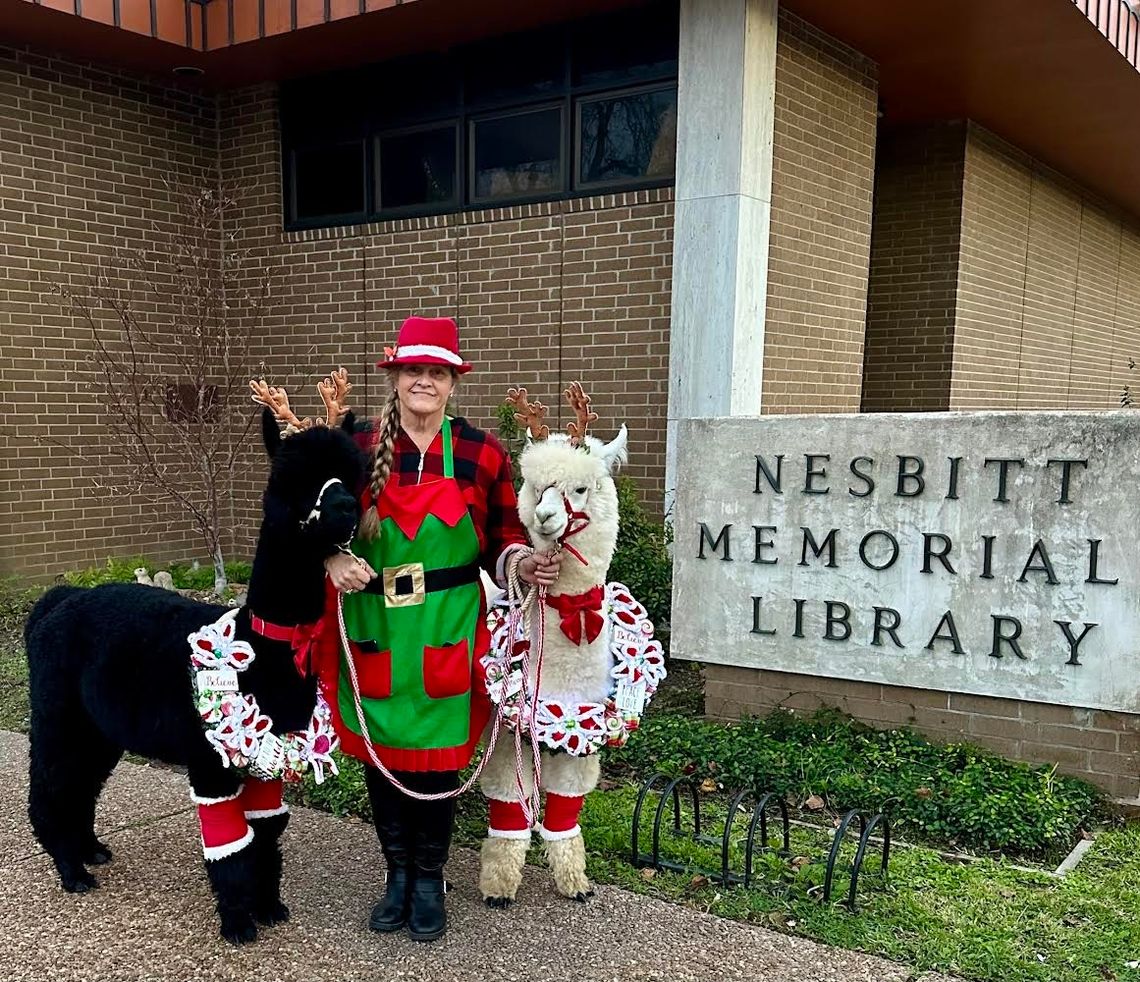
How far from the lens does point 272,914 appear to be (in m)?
3.46

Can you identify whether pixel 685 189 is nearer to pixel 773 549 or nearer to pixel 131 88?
pixel 773 549

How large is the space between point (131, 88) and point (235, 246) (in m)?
1.65

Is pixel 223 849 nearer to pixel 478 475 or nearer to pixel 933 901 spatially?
pixel 478 475

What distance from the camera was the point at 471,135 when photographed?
854 centimetres

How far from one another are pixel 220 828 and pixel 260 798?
18 cm

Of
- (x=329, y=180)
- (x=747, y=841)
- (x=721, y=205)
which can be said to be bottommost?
(x=747, y=841)

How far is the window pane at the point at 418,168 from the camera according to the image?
28.6 feet

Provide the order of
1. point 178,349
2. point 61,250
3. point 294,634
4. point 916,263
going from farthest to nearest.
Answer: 1. point 916,263
2. point 178,349
3. point 61,250
4. point 294,634

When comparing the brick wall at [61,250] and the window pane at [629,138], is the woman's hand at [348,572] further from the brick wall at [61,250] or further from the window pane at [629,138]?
the brick wall at [61,250]

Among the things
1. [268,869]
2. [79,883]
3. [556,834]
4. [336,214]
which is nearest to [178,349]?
[336,214]

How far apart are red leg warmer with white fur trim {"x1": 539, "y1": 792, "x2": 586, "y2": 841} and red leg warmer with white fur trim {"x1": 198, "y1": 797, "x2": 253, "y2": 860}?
1.04 meters

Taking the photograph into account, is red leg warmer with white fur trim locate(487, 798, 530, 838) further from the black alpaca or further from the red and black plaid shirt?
the red and black plaid shirt

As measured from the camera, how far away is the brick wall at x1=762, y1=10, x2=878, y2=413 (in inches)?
296

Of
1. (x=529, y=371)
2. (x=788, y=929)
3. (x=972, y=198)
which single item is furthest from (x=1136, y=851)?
(x=972, y=198)
